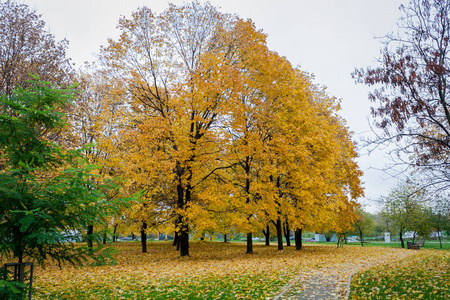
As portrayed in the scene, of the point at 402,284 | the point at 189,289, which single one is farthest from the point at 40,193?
the point at 402,284

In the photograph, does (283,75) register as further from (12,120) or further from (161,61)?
(12,120)

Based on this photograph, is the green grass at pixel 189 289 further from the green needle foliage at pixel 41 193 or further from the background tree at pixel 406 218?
the background tree at pixel 406 218

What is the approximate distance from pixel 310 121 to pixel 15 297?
54.2ft

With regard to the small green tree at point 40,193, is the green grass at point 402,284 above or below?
below

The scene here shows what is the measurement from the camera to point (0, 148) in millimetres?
6750

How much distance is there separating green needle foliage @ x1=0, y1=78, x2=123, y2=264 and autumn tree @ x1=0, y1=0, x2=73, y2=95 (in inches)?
400

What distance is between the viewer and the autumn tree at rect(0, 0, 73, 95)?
1497 cm

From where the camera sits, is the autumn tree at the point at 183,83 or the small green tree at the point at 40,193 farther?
the autumn tree at the point at 183,83

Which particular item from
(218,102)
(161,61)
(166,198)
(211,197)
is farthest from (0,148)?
(166,198)

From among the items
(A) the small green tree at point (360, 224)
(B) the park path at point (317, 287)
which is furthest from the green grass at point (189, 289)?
(A) the small green tree at point (360, 224)

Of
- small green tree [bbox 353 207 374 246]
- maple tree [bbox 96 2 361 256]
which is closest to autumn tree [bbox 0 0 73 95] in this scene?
maple tree [bbox 96 2 361 256]

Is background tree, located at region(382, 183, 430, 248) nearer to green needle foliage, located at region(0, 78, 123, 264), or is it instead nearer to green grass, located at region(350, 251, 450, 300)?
green grass, located at region(350, 251, 450, 300)

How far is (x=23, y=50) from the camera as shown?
1578 cm

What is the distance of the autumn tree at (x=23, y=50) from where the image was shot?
14969 mm
